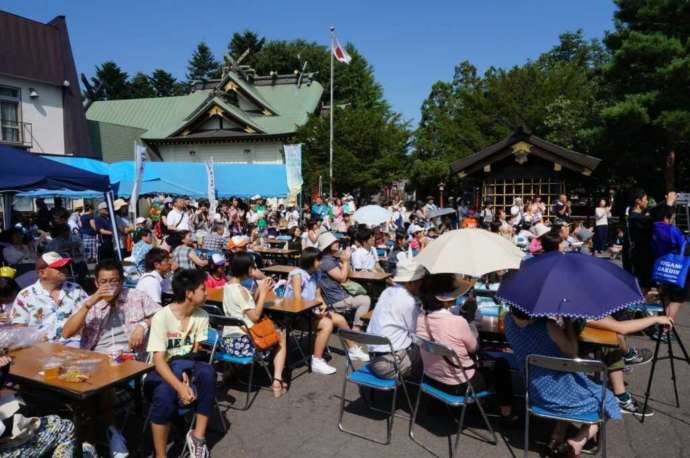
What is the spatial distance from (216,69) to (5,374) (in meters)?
68.6

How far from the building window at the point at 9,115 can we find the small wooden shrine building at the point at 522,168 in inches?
732

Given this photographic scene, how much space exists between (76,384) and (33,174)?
14.4 feet

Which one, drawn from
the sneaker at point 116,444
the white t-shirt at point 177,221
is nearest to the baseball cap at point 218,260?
Answer: the sneaker at point 116,444

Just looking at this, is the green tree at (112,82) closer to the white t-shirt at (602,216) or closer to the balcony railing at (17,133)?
the balcony railing at (17,133)

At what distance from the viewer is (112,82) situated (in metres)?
60.0

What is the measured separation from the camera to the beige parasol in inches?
178

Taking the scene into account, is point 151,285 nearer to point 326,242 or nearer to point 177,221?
point 326,242

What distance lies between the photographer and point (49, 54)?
21.8 meters

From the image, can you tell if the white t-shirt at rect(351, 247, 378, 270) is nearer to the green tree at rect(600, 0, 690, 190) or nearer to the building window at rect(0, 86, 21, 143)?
the green tree at rect(600, 0, 690, 190)

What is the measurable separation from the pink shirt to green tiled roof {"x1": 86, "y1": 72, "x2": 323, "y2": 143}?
26446 mm

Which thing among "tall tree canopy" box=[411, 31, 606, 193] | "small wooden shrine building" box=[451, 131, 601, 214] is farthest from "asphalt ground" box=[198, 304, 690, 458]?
"tall tree canopy" box=[411, 31, 606, 193]

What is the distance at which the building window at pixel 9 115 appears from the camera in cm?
2017

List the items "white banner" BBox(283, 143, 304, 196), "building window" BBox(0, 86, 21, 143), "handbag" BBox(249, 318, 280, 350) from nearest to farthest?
"handbag" BBox(249, 318, 280, 350) < "white banner" BBox(283, 143, 304, 196) < "building window" BBox(0, 86, 21, 143)

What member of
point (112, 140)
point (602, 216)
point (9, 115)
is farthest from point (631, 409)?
point (112, 140)
